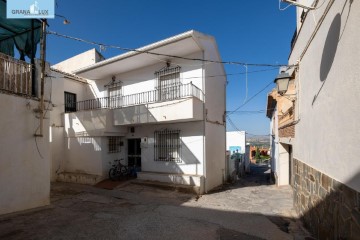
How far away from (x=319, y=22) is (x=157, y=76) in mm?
8483

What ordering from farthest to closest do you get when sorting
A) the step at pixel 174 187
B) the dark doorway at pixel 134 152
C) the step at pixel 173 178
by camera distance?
the dark doorway at pixel 134 152, the step at pixel 173 178, the step at pixel 174 187

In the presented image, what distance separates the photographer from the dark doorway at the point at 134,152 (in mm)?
12953

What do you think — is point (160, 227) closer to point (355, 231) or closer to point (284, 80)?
point (355, 231)

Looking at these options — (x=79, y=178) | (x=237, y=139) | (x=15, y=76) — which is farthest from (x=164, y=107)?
(x=237, y=139)

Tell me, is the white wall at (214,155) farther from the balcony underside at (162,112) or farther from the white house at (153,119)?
the balcony underside at (162,112)

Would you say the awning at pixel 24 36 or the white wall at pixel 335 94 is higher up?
the awning at pixel 24 36

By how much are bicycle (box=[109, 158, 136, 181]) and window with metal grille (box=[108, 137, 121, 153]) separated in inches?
24.6

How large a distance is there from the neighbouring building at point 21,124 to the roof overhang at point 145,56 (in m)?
3.70

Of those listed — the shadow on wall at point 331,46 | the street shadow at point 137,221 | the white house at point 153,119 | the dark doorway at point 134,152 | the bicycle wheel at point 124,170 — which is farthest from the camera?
the dark doorway at point 134,152

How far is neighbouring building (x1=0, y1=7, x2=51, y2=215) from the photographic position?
6.03 metres

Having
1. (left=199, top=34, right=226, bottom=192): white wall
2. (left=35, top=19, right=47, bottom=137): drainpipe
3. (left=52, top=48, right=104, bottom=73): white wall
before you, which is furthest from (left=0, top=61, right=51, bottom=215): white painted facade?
(left=52, top=48, right=104, bottom=73): white wall

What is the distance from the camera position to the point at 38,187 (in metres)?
6.82

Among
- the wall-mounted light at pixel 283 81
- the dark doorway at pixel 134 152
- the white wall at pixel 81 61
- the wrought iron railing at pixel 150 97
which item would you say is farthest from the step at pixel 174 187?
the white wall at pixel 81 61

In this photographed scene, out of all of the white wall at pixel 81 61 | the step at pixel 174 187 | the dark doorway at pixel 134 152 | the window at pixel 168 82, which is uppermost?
the white wall at pixel 81 61
